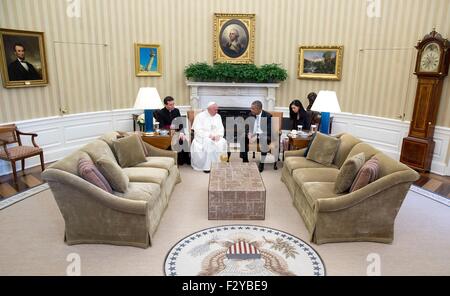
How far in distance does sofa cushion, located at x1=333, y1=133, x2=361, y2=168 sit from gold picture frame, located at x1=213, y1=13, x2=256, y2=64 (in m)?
3.72

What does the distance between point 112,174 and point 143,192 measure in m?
0.39

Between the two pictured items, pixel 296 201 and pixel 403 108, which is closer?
pixel 296 201

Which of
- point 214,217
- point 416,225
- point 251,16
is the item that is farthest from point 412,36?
point 214,217

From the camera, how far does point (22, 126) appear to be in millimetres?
5953

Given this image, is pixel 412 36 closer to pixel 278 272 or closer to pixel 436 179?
pixel 436 179

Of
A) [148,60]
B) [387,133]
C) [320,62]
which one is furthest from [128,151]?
[387,133]

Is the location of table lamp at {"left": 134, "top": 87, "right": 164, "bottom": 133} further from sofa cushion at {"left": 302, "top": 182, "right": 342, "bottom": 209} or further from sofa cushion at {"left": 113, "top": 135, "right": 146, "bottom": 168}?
sofa cushion at {"left": 302, "top": 182, "right": 342, "bottom": 209}

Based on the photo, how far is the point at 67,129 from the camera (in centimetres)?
671

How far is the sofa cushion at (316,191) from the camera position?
3733mm

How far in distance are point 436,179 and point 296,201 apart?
9.72ft

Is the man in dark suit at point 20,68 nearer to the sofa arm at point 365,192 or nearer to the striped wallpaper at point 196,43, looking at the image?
the striped wallpaper at point 196,43

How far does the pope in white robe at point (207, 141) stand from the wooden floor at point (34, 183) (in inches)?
102

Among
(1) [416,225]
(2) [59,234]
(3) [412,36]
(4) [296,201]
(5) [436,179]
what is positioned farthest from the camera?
(3) [412,36]

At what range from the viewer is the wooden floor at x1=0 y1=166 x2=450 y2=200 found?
505cm
